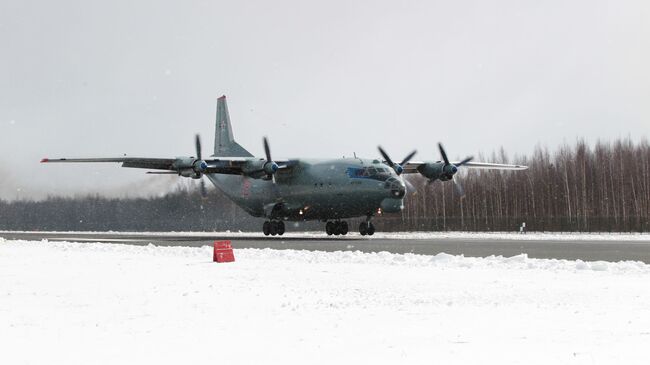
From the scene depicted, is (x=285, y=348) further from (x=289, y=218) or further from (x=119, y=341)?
(x=289, y=218)

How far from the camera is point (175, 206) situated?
282 ft

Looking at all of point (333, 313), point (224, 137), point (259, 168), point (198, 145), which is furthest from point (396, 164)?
point (333, 313)

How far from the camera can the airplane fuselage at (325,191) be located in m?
34.8

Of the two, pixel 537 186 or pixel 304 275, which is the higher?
pixel 537 186

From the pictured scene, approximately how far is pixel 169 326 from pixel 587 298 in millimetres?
6907

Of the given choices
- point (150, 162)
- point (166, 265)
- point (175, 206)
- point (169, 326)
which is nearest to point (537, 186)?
point (175, 206)

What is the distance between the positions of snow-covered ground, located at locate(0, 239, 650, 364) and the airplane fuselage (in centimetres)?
1643

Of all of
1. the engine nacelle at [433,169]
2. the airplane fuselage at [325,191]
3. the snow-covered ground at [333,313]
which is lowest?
the snow-covered ground at [333,313]

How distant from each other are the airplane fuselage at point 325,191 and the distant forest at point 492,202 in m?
21.7

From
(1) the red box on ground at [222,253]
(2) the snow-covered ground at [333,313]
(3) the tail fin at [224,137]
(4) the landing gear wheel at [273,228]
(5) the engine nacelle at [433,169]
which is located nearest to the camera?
(2) the snow-covered ground at [333,313]

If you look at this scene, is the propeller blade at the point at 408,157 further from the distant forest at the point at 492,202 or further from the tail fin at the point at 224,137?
the distant forest at the point at 492,202

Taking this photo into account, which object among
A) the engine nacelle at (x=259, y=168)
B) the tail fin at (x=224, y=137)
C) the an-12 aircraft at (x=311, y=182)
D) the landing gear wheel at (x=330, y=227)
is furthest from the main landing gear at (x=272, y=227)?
the tail fin at (x=224, y=137)

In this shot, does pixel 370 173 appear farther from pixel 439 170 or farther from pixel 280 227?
pixel 280 227

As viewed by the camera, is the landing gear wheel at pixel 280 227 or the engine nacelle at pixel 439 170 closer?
the engine nacelle at pixel 439 170
